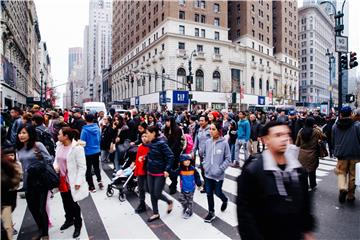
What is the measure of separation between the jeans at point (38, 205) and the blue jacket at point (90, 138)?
306 centimetres

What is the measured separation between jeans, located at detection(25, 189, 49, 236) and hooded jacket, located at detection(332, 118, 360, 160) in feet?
19.5

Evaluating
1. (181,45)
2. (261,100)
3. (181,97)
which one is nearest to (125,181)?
(181,97)

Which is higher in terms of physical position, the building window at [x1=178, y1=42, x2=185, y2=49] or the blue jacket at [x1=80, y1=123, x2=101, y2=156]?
the building window at [x1=178, y1=42, x2=185, y2=49]

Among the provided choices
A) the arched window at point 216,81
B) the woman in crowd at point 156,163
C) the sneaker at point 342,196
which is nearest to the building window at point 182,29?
the arched window at point 216,81

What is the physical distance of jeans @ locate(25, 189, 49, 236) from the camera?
14.4ft

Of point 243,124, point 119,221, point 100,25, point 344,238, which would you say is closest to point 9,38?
point 243,124

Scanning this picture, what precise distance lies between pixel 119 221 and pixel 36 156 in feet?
6.96

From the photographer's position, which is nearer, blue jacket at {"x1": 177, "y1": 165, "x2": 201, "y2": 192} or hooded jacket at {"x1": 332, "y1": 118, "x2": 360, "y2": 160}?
blue jacket at {"x1": 177, "y1": 165, "x2": 201, "y2": 192}

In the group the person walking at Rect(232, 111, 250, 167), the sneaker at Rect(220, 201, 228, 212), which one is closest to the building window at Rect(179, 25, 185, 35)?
the person walking at Rect(232, 111, 250, 167)

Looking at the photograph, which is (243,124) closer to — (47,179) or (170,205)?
(170,205)

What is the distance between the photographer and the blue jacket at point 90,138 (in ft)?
24.5

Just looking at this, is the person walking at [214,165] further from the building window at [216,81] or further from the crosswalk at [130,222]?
the building window at [216,81]

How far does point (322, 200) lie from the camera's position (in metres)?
6.63

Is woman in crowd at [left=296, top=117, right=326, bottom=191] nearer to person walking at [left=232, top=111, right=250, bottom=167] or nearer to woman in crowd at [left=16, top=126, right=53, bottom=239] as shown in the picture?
person walking at [left=232, top=111, right=250, bottom=167]
